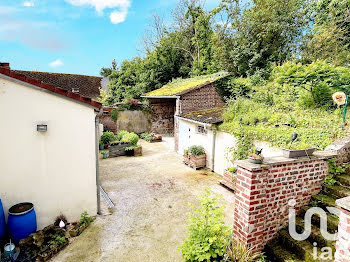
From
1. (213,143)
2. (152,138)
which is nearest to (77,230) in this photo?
(213,143)

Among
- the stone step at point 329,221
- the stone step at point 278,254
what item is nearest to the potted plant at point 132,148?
the stone step at point 278,254

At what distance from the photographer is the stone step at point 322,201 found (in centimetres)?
349

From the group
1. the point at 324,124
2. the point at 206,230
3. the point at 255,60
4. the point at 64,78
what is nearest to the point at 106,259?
the point at 206,230

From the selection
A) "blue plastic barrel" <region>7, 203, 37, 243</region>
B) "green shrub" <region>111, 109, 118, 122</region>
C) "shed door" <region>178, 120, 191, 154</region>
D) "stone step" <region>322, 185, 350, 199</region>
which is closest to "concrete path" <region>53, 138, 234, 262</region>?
Result: "blue plastic barrel" <region>7, 203, 37, 243</region>

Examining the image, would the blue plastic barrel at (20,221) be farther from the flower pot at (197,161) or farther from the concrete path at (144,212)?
the flower pot at (197,161)

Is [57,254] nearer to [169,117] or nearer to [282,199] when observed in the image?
[282,199]

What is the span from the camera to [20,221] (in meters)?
3.94

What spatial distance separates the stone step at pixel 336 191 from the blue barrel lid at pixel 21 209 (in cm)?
625

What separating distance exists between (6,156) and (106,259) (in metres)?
3.11

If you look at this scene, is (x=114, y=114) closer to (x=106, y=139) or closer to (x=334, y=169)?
(x=106, y=139)

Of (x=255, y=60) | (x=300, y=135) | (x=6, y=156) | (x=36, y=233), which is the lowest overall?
(x=36, y=233)

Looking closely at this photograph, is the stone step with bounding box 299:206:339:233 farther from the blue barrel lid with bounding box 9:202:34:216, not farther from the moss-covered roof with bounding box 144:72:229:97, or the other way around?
the moss-covered roof with bounding box 144:72:229:97

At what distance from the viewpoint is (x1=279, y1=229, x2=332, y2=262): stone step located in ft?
9.37

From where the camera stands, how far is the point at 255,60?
37.1ft
